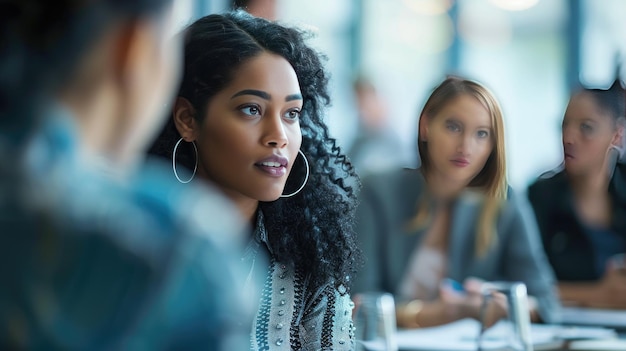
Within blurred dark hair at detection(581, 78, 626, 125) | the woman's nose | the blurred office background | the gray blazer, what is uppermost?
the blurred office background

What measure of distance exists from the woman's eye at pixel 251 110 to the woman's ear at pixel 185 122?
2.5 inches

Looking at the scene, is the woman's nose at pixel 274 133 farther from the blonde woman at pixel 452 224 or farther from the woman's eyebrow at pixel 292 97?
the blonde woman at pixel 452 224

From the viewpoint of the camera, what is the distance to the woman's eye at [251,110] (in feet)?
3.73

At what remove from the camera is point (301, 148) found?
4.14ft

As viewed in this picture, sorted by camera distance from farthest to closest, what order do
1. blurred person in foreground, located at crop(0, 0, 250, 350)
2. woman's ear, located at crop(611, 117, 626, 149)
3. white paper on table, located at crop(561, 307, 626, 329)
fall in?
1. white paper on table, located at crop(561, 307, 626, 329)
2. woman's ear, located at crop(611, 117, 626, 149)
3. blurred person in foreground, located at crop(0, 0, 250, 350)

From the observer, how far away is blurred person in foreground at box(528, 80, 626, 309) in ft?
4.50

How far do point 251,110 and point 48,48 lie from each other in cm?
61

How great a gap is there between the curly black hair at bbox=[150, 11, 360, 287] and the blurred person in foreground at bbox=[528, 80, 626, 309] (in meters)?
0.32

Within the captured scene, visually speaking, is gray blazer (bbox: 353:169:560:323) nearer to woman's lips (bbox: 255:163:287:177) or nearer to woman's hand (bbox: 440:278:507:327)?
woman's hand (bbox: 440:278:507:327)

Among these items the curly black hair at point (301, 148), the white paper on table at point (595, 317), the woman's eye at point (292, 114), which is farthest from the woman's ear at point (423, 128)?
the white paper on table at point (595, 317)

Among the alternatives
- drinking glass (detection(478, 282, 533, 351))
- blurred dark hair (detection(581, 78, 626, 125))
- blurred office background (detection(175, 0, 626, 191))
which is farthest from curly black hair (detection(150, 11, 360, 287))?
blurred office background (detection(175, 0, 626, 191))

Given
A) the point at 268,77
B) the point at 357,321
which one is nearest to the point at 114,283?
the point at 268,77

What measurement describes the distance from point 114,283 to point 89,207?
0.04 metres

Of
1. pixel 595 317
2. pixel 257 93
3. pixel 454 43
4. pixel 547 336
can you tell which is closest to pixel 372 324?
pixel 257 93
